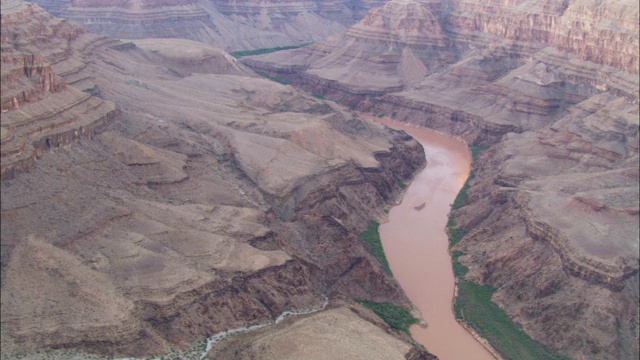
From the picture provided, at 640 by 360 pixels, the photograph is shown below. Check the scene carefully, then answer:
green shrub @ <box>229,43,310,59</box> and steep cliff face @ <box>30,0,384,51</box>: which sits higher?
steep cliff face @ <box>30,0,384,51</box>

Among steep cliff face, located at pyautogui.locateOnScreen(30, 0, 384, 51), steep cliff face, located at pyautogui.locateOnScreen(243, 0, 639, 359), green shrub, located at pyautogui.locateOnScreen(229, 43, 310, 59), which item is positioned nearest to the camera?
steep cliff face, located at pyautogui.locateOnScreen(243, 0, 639, 359)

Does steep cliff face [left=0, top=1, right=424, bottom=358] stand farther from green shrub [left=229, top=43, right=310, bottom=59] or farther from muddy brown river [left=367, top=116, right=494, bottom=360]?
green shrub [left=229, top=43, right=310, bottom=59]

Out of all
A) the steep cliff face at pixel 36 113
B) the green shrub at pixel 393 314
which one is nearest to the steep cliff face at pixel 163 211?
the steep cliff face at pixel 36 113

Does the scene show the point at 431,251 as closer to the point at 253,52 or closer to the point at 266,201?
the point at 266,201

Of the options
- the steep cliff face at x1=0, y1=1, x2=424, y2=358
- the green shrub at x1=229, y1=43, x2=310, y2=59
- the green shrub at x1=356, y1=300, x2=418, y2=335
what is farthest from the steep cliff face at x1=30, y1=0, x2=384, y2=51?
the green shrub at x1=356, y1=300, x2=418, y2=335

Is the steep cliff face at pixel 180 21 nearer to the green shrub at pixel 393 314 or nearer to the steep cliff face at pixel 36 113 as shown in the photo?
the steep cliff face at pixel 36 113

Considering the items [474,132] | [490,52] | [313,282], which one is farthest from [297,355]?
[490,52]

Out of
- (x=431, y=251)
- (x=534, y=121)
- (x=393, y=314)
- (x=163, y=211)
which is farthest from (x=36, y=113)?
(x=534, y=121)
